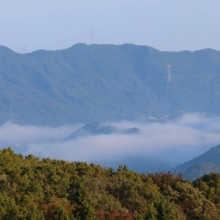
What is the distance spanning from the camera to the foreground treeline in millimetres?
33219

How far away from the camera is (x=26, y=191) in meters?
40.6

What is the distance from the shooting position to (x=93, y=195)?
1559 inches

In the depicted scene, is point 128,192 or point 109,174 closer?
point 128,192

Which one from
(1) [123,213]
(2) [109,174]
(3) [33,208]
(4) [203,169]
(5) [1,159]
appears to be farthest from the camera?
(4) [203,169]

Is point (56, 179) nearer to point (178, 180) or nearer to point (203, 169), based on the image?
point (178, 180)

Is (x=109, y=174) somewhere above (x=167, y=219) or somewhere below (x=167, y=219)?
above

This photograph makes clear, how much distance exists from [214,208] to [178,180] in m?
8.27

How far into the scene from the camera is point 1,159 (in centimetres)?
4934

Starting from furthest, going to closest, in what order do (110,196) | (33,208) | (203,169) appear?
(203,169), (110,196), (33,208)

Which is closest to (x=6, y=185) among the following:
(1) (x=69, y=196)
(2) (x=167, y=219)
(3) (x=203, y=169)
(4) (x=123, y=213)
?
(1) (x=69, y=196)

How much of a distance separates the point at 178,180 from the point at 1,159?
15.0 meters

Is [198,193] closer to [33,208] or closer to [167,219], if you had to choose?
[167,219]

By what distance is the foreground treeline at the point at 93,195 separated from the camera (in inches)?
1308

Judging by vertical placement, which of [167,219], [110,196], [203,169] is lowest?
[167,219]
